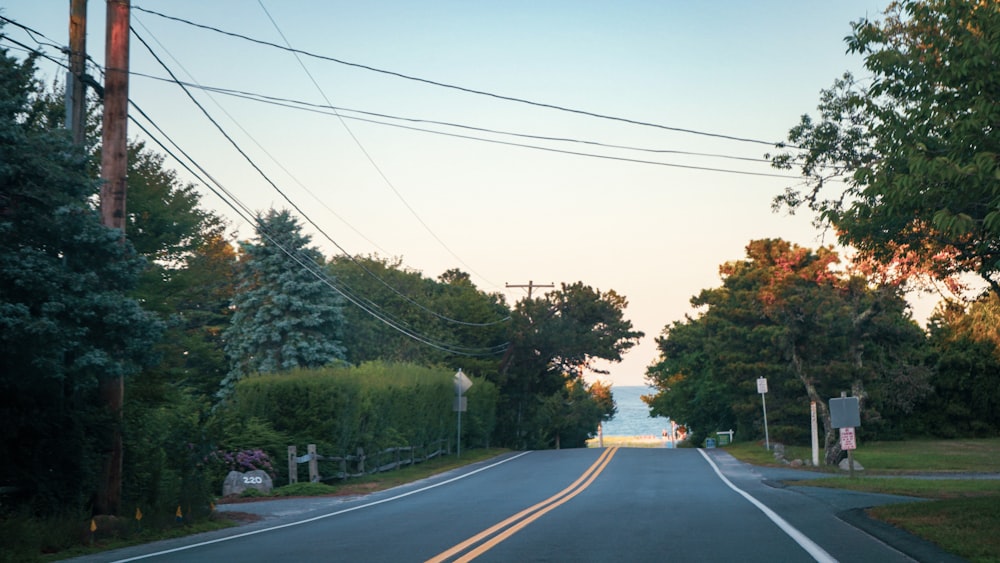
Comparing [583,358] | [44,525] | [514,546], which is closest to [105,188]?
[44,525]

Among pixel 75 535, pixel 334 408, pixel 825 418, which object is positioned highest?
pixel 334 408

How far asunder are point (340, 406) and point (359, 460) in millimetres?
2440

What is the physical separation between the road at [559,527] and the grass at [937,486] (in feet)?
2.59

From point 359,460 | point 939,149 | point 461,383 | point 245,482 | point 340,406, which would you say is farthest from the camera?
point 461,383

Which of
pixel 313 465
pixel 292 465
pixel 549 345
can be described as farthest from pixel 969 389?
pixel 292 465

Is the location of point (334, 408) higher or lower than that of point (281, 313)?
lower

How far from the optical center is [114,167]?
1596 centimetres

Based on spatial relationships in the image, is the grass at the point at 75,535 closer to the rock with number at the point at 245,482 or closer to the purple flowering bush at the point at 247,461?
the rock with number at the point at 245,482

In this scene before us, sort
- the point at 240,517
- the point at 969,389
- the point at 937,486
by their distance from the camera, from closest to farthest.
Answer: the point at 240,517, the point at 937,486, the point at 969,389

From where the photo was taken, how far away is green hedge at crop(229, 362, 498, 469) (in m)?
27.4

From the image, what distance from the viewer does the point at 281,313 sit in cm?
5284

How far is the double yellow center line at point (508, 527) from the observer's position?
11.2 m

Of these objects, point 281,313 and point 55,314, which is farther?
point 281,313

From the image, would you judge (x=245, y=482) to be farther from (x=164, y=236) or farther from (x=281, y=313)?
(x=281, y=313)
